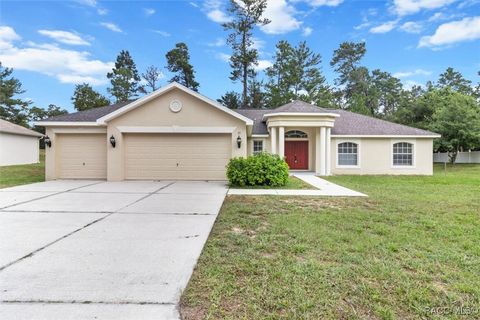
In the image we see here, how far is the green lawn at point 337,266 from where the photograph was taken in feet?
8.89

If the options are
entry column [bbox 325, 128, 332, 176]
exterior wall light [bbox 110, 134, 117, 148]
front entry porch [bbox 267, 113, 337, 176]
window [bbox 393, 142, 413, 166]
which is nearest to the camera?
exterior wall light [bbox 110, 134, 117, 148]

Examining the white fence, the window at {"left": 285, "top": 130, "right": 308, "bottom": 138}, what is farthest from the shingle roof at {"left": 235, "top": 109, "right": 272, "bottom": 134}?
the white fence

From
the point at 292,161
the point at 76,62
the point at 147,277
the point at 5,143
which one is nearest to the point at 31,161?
the point at 5,143

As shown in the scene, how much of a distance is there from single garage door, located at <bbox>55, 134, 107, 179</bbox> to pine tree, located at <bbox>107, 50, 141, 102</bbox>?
2167 centimetres

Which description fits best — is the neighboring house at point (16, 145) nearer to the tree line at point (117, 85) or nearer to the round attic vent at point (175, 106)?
the tree line at point (117, 85)

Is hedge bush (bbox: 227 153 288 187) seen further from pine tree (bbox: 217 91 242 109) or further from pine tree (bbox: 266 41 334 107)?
pine tree (bbox: 217 91 242 109)

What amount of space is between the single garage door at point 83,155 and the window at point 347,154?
12994mm

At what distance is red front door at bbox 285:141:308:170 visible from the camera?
60.6 feet

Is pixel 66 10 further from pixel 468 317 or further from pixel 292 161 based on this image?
pixel 468 317

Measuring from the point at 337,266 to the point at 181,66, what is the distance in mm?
34575

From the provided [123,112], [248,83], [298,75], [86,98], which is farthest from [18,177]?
[298,75]

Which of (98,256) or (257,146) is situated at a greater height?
(257,146)

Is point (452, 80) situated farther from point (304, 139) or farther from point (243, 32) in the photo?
point (304, 139)

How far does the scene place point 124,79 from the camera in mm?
34938
